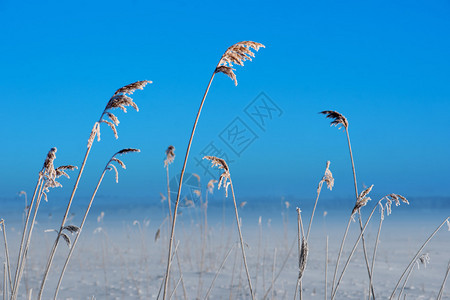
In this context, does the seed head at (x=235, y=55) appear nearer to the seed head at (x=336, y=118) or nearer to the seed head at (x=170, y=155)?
the seed head at (x=336, y=118)

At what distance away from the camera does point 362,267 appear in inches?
249

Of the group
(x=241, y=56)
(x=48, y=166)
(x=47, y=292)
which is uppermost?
(x=241, y=56)

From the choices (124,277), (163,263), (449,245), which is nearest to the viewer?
(124,277)

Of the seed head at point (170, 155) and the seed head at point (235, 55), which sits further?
the seed head at point (170, 155)

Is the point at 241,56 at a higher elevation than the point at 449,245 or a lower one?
higher

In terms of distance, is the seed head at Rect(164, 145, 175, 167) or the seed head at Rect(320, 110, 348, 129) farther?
the seed head at Rect(164, 145, 175, 167)

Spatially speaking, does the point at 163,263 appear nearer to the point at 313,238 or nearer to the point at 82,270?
the point at 82,270

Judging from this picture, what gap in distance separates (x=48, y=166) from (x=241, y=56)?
85 centimetres

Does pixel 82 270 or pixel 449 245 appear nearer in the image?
pixel 82 270

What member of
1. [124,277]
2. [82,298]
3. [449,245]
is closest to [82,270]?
[124,277]

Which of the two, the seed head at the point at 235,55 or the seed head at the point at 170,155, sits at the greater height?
the seed head at the point at 235,55

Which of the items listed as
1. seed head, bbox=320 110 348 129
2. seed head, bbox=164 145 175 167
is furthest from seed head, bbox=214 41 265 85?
seed head, bbox=164 145 175 167

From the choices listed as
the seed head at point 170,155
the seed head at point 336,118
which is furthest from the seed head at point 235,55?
the seed head at point 170,155

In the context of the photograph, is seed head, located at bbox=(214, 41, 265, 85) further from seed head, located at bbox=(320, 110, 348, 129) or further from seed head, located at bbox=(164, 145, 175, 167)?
seed head, located at bbox=(164, 145, 175, 167)
